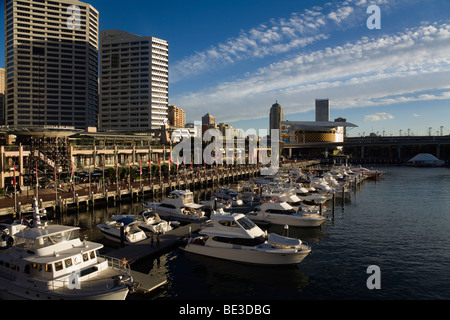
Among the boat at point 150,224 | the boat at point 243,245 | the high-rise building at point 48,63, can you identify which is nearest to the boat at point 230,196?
→ the boat at point 150,224

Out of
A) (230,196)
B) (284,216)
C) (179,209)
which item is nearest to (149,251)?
(179,209)

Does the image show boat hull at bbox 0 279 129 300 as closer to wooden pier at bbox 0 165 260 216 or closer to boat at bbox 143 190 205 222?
boat at bbox 143 190 205 222

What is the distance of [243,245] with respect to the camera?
27172mm

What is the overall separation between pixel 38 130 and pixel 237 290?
5881 centimetres

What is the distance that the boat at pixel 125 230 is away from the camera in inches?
1220

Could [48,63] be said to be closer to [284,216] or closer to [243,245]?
[284,216]

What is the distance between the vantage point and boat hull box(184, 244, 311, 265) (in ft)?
84.6

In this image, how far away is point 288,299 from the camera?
21.3 m

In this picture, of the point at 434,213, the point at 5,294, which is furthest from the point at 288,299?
the point at 434,213

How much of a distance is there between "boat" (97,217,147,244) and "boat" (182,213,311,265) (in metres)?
5.48

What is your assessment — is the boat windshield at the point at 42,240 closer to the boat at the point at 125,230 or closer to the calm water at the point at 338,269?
the calm water at the point at 338,269

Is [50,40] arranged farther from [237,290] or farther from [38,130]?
[237,290]

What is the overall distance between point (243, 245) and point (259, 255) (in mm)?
1657

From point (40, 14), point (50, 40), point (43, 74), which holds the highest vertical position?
point (40, 14)
